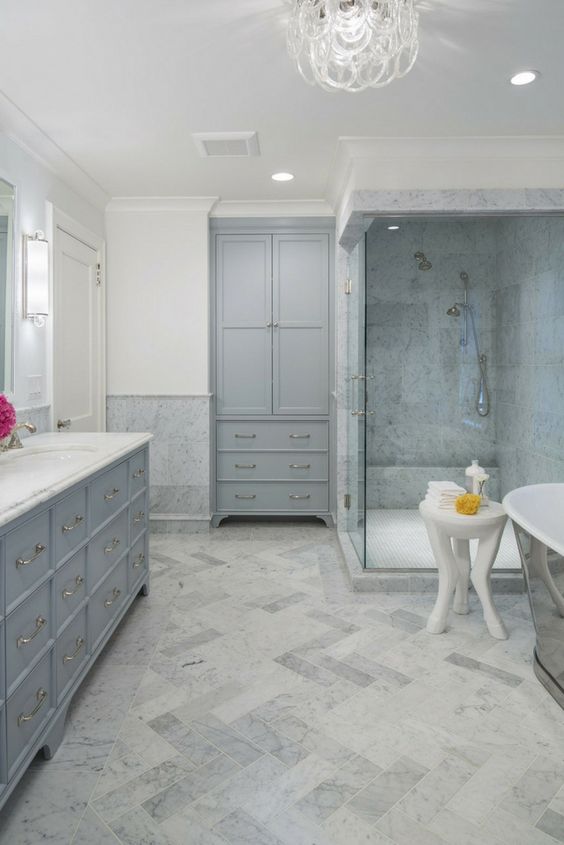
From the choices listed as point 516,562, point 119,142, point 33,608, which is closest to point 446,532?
point 516,562

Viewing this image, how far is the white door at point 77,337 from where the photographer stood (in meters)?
3.70

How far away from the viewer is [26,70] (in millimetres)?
2547

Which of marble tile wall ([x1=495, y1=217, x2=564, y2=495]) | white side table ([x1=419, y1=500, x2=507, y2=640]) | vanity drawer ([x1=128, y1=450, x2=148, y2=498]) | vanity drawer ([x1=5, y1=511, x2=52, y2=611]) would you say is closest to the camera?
vanity drawer ([x1=5, y1=511, x2=52, y2=611])

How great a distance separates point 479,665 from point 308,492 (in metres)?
2.41

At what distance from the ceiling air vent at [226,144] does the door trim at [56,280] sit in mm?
930

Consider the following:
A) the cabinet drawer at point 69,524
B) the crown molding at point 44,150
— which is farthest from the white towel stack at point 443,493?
the crown molding at point 44,150

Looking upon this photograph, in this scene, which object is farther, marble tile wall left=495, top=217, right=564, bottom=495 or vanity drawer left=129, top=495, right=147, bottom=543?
marble tile wall left=495, top=217, right=564, bottom=495

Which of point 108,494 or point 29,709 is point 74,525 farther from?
point 29,709

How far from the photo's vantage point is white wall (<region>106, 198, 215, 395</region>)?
456 cm

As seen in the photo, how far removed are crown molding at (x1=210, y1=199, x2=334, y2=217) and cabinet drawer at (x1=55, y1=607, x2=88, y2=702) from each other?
3311 mm

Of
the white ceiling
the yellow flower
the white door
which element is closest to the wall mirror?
the white ceiling

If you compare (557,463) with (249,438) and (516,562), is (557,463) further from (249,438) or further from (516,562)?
(249,438)

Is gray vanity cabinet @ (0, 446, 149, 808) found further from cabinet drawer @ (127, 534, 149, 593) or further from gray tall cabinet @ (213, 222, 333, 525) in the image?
gray tall cabinet @ (213, 222, 333, 525)

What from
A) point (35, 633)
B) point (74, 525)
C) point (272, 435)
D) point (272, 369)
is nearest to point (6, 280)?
point (74, 525)
